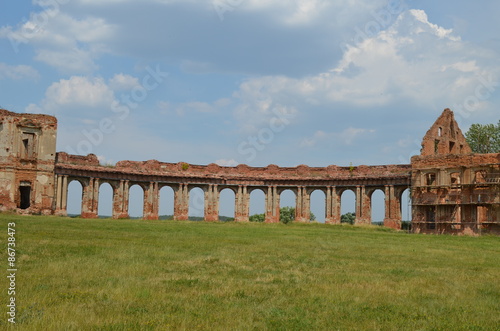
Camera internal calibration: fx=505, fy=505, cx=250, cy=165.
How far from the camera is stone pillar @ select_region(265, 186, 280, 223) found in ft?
172

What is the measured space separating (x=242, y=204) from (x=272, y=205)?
124 inches

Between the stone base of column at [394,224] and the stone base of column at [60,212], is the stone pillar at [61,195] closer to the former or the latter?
the stone base of column at [60,212]

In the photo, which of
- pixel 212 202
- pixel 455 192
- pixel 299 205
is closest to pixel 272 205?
pixel 299 205

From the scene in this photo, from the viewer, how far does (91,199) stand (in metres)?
47.2

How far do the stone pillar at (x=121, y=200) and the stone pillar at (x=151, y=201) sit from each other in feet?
6.78

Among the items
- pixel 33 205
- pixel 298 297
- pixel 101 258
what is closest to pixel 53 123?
pixel 33 205

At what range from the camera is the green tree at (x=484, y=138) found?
5966 cm

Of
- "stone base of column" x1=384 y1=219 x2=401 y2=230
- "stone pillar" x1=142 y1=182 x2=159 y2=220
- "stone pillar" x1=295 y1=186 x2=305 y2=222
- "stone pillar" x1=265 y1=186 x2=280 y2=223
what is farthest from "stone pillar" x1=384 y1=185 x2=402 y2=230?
"stone pillar" x1=142 y1=182 x2=159 y2=220

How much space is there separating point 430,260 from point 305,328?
10530mm

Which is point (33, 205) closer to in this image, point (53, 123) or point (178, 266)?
point (53, 123)

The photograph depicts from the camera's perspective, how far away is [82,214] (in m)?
46.7

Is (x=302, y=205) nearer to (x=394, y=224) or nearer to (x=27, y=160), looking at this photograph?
(x=394, y=224)

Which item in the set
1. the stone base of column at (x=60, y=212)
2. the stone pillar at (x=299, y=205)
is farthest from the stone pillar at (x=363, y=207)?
the stone base of column at (x=60, y=212)

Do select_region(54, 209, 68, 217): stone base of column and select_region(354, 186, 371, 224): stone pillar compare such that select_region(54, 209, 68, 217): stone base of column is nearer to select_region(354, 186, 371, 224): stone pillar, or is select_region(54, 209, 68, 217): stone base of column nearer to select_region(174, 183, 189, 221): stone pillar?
select_region(174, 183, 189, 221): stone pillar
